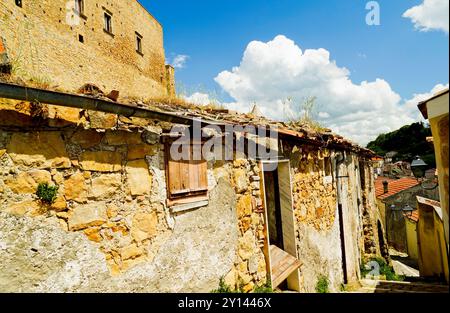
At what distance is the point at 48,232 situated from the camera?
6.70 feet

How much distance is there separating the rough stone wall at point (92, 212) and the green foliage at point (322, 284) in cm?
299

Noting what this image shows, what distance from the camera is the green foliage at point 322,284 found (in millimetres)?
5169

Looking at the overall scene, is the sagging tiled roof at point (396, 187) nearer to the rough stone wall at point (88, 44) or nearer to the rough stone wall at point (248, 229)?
Answer: the rough stone wall at point (88, 44)

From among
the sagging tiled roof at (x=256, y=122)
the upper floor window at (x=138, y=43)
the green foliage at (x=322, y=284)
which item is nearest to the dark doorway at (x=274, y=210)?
the sagging tiled roof at (x=256, y=122)

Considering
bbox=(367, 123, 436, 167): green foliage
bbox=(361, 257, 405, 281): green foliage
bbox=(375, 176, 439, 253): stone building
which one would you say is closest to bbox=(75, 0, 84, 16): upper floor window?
bbox=(361, 257, 405, 281): green foliage

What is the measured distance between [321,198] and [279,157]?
2.11m

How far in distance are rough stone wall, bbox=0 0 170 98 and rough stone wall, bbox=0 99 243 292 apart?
466 cm

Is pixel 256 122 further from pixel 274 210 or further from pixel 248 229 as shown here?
pixel 274 210

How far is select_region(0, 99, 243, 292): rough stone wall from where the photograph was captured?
196cm

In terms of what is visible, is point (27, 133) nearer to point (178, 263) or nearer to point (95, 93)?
point (95, 93)

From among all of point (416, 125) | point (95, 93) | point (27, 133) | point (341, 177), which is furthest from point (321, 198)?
point (416, 125)

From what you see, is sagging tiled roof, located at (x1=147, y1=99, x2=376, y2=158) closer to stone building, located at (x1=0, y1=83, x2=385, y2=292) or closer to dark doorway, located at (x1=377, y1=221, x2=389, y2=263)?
stone building, located at (x1=0, y1=83, x2=385, y2=292)

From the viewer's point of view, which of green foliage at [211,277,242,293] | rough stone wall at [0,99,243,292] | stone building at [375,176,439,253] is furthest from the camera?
stone building at [375,176,439,253]

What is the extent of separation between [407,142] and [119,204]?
49838 mm
